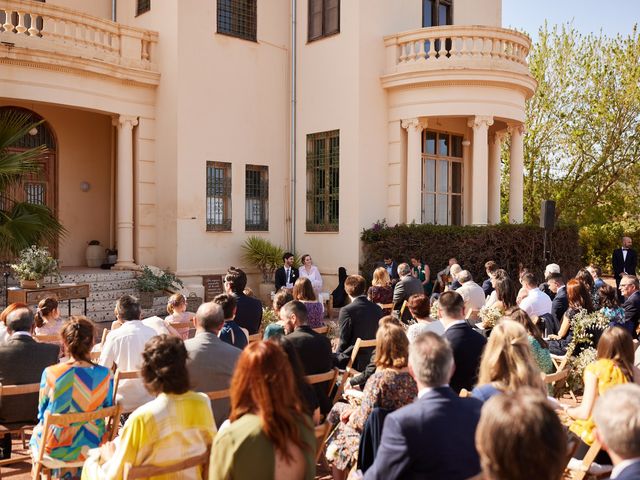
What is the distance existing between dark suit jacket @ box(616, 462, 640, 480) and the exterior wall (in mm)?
16177

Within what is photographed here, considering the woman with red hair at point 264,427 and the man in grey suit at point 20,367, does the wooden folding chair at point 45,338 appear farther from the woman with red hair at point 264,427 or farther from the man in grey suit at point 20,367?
the woman with red hair at point 264,427

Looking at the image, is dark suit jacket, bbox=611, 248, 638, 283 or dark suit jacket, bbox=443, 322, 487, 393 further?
dark suit jacket, bbox=611, 248, 638, 283

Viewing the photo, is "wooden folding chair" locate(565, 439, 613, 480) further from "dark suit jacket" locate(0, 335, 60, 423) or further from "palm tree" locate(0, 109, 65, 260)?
"palm tree" locate(0, 109, 65, 260)

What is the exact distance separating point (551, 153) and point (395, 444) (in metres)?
25.4

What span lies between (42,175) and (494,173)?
1256 cm

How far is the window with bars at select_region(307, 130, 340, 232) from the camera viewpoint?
56.7 ft

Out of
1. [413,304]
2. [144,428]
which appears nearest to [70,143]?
[413,304]

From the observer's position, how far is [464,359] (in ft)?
17.7

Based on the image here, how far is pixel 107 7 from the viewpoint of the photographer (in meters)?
17.8

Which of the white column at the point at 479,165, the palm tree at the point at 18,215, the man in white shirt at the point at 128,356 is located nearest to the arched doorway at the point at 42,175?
the palm tree at the point at 18,215

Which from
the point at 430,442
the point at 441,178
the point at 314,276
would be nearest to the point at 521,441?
the point at 430,442

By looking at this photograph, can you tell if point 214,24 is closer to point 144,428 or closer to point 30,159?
point 30,159

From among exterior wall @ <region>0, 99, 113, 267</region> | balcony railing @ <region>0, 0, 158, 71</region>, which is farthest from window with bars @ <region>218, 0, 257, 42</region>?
exterior wall @ <region>0, 99, 113, 267</region>

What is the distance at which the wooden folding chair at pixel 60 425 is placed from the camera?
4125mm
